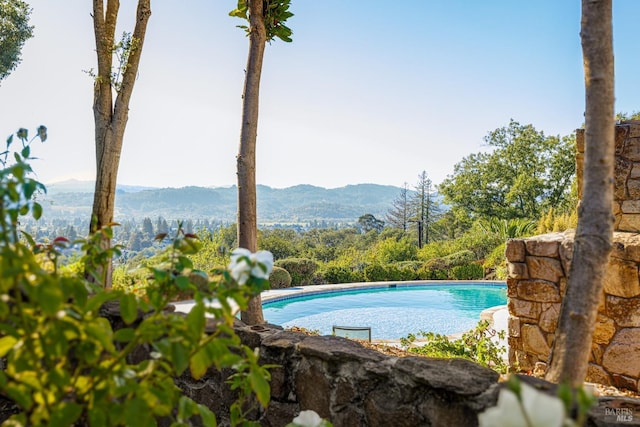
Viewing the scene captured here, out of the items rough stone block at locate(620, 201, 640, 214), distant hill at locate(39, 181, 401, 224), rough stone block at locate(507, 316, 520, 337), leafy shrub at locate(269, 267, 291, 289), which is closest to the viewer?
rough stone block at locate(620, 201, 640, 214)

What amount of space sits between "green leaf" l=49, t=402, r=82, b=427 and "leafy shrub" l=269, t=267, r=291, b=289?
10.2 meters

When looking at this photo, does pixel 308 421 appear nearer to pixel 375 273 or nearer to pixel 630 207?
pixel 630 207

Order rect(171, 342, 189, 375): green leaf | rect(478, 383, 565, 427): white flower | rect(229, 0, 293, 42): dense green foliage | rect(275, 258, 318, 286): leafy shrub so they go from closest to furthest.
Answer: rect(478, 383, 565, 427): white flower → rect(171, 342, 189, 375): green leaf → rect(229, 0, 293, 42): dense green foliage → rect(275, 258, 318, 286): leafy shrub

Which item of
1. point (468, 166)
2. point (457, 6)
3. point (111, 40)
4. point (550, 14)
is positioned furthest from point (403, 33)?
point (468, 166)

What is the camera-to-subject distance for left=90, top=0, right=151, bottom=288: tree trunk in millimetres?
3783

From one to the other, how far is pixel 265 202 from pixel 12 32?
2067 inches

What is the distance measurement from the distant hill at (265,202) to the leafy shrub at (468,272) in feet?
89.6

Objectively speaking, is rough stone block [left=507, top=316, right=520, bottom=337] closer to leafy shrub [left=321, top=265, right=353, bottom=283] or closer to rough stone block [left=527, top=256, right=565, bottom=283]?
rough stone block [left=527, top=256, right=565, bottom=283]

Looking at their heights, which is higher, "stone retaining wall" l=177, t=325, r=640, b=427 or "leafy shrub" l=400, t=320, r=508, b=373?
"stone retaining wall" l=177, t=325, r=640, b=427

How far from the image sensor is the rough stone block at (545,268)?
12.3ft

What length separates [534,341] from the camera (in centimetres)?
385

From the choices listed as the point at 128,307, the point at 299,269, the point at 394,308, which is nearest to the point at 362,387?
the point at 128,307

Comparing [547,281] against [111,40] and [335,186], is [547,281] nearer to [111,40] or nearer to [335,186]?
[111,40]

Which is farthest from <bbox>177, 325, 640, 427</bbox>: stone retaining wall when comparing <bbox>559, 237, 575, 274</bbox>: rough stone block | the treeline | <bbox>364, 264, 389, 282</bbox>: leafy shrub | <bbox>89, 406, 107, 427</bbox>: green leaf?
<bbox>364, 264, 389, 282</bbox>: leafy shrub
